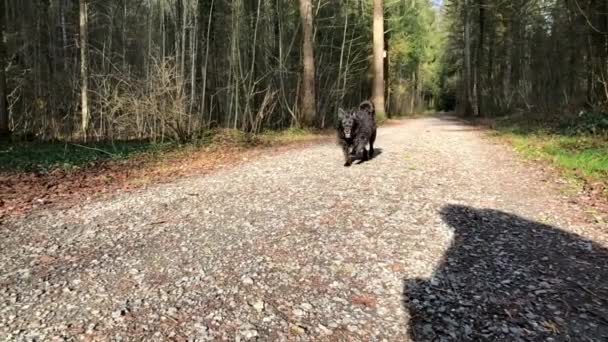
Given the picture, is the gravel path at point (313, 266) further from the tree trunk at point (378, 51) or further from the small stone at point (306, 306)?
the tree trunk at point (378, 51)

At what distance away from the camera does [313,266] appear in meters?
3.48

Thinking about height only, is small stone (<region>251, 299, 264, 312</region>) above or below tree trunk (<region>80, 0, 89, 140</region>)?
below

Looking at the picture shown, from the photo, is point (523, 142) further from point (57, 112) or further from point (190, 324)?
point (57, 112)

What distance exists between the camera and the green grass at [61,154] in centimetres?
816

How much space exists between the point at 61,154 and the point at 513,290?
31.0 ft

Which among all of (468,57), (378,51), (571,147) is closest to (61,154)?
(571,147)

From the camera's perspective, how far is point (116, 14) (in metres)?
18.2

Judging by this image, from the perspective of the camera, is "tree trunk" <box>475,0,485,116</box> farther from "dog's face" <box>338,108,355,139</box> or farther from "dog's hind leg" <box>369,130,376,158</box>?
"dog's face" <box>338,108,355,139</box>

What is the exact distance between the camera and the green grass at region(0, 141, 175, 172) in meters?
8.16

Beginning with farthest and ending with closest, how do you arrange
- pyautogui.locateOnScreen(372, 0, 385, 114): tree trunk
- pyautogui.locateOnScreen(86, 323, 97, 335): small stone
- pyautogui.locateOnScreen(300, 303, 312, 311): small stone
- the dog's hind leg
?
1. pyautogui.locateOnScreen(372, 0, 385, 114): tree trunk
2. the dog's hind leg
3. pyautogui.locateOnScreen(300, 303, 312, 311): small stone
4. pyautogui.locateOnScreen(86, 323, 97, 335): small stone

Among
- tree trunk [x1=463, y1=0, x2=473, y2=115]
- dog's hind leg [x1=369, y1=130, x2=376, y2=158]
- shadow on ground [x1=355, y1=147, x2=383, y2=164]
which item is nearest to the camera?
shadow on ground [x1=355, y1=147, x2=383, y2=164]

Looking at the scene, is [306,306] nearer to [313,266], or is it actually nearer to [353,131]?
[313,266]

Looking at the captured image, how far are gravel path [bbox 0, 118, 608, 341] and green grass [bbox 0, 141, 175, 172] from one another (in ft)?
10.6

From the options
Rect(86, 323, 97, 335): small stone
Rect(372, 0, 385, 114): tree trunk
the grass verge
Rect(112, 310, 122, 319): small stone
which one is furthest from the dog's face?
Rect(372, 0, 385, 114): tree trunk
